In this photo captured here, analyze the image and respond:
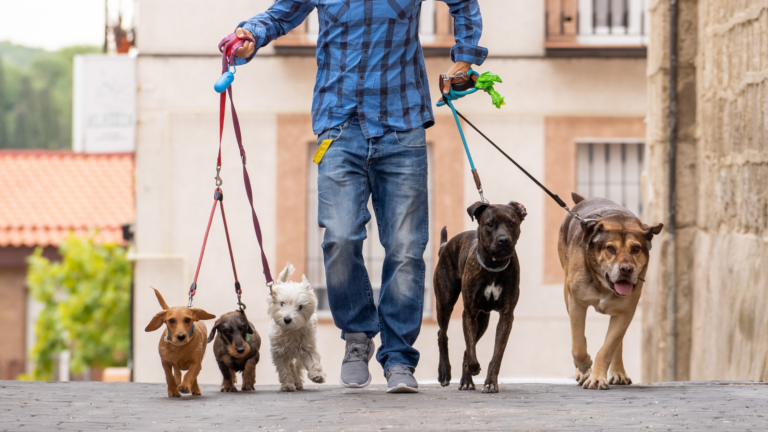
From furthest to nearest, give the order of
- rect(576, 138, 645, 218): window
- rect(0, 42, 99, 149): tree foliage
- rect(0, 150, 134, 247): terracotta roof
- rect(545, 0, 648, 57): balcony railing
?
rect(0, 42, 99, 149): tree foliage → rect(0, 150, 134, 247): terracotta roof → rect(576, 138, 645, 218): window → rect(545, 0, 648, 57): balcony railing

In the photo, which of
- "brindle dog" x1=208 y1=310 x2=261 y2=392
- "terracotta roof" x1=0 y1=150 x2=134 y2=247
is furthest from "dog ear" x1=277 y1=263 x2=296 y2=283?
"terracotta roof" x1=0 y1=150 x2=134 y2=247

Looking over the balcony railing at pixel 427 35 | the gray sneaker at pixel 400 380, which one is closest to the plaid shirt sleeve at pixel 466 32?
the gray sneaker at pixel 400 380

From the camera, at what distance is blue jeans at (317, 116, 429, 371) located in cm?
468

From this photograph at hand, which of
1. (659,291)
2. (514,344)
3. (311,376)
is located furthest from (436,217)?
(311,376)

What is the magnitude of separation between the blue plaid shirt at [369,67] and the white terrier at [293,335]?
938 mm

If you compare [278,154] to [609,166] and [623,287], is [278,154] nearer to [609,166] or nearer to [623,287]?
[609,166]

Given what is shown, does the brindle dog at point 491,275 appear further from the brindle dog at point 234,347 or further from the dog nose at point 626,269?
the brindle dog at point 234,347

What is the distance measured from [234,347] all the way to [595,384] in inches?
73.4

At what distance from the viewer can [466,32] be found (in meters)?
4.90

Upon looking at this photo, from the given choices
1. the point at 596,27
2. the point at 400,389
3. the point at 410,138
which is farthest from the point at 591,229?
the point at 596,27

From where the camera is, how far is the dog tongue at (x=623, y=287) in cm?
468

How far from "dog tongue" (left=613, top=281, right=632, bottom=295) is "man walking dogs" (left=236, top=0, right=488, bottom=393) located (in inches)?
37.8

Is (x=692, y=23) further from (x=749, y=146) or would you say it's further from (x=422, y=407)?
(x=422, y=407)

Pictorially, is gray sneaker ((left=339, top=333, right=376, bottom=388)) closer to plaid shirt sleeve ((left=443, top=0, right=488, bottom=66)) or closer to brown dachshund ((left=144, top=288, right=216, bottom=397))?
brown dachshund ((left=144, top=288, right=216, bottom=397))
